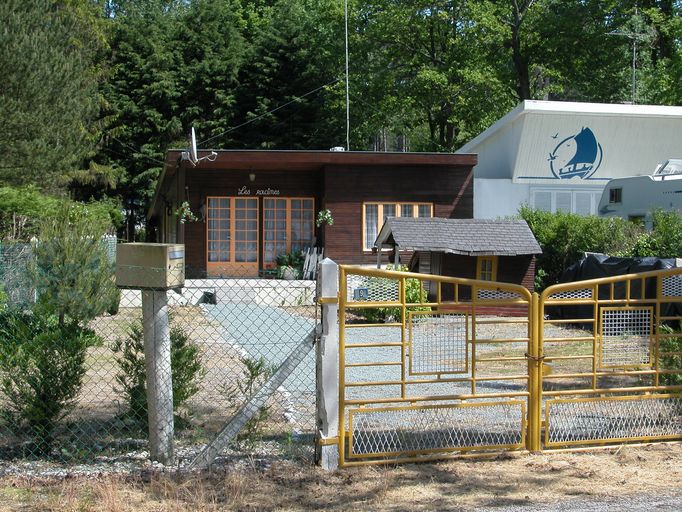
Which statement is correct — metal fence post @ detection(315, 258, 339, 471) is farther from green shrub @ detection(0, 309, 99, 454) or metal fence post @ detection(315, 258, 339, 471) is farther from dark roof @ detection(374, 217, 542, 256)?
dark roof @ detection(374, 217, 542, 256)

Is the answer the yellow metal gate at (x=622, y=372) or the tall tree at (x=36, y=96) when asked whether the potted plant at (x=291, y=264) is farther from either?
the yellow metal gate at (x=622, y=372)

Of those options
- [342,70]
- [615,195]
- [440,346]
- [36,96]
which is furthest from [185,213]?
[440,346]

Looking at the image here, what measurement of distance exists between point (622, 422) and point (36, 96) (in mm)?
20427

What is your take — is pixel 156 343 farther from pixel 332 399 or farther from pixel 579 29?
pixel 579 29

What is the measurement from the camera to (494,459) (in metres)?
6.06

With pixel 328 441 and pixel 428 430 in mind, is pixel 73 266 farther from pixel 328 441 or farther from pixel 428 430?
pixel 328 441

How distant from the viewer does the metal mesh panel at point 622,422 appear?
644 cm

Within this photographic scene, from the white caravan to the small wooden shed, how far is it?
3.44m

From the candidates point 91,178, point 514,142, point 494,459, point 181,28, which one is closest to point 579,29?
point 514,142

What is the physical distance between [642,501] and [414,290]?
1164cm

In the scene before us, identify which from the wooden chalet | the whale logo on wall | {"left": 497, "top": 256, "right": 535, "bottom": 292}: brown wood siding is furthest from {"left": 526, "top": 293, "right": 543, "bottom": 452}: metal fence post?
the whale logo on wall

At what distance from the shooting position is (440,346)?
613cm

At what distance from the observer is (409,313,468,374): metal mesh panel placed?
6082mm

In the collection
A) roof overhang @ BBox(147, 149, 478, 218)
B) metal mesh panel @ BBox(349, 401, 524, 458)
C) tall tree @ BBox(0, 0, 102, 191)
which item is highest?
tall tree @ BBox(0, 0, 102, 191)
